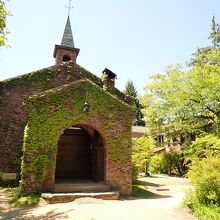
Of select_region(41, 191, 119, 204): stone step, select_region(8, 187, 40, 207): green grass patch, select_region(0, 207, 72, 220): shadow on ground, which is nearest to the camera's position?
select_region(0, 207, 72, 220): shadow on ground

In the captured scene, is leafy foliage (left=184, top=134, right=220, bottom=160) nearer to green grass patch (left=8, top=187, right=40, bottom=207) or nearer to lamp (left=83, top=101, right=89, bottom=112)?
lamp (left=83, top=101, right=89, bottom=112)

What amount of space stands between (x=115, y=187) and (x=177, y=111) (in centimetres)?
1170

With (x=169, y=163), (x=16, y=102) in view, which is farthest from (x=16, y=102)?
(x=169, y=163)

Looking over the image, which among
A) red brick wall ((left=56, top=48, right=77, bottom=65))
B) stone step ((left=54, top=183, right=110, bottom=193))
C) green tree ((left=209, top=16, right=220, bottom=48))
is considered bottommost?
stone step ((left=54, top=183, right=110, bottom=193))

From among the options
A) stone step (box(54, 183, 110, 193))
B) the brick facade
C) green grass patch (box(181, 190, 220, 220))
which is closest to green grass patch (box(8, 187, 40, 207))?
stone step (box(54, 183, 110, 193))

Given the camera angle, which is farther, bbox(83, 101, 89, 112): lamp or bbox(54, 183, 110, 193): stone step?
bbox(83, 101, 89, 112): lamp

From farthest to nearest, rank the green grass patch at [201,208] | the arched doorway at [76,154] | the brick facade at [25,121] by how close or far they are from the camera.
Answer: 1. the arched doorway at [76,154]
2. the brick facade at [25,121]
3. the green grass patch at [201,208]

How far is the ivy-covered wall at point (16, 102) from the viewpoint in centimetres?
1606

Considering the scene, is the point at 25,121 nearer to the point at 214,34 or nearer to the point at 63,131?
the point at 63,131

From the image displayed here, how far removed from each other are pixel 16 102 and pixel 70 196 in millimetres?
8389

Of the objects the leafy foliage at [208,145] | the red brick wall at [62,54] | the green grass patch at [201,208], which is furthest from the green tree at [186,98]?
the green grass patch at [201,208]

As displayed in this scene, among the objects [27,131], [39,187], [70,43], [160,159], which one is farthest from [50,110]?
[160,159]

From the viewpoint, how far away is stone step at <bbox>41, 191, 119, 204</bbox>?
11258 millimetres

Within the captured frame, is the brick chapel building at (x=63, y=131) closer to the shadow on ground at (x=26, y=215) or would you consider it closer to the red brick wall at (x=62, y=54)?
the shadow on ground at (x=26, y=215)
